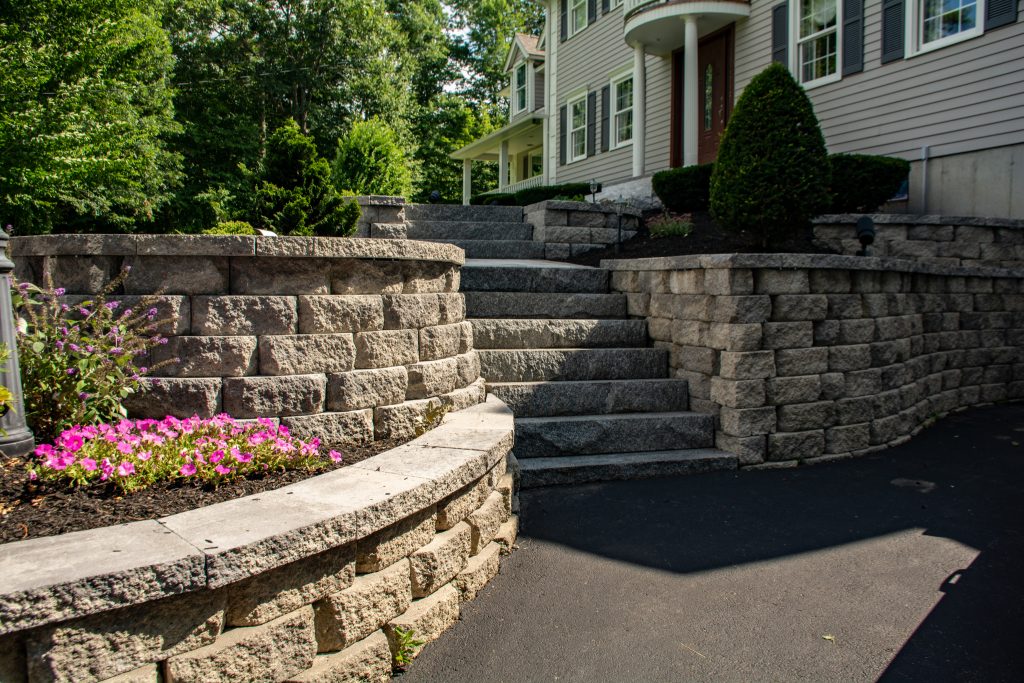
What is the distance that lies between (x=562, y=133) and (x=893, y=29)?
9.07 m

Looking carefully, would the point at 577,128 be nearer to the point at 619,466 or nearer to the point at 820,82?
the point at 820,82

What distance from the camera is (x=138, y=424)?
3387 mm

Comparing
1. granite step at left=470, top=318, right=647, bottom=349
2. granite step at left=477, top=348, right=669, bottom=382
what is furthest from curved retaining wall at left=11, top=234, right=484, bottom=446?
granite step at left=470, top=318, right=647, bottom=349

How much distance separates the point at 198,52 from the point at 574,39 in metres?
13.7

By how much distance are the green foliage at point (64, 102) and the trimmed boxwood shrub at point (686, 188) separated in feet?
31.6

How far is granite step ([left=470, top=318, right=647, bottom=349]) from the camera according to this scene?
18.9 feet

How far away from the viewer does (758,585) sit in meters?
3.40

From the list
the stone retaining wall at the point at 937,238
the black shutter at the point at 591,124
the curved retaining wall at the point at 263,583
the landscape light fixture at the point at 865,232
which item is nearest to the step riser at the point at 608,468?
the curved retaining wall at the point at 263,583

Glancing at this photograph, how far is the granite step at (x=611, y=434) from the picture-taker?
5.09 m

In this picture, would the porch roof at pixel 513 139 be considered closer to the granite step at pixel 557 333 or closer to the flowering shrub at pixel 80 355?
the granite step at pixel 557 333

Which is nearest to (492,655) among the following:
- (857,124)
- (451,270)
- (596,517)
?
(596,517)

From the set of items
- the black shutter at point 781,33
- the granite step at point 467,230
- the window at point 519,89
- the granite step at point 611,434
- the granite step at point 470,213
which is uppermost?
the window at point 519,89

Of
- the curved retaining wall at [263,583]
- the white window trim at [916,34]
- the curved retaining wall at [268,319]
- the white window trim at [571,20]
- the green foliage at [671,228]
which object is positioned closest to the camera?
the curved retaining wall at [263,583]

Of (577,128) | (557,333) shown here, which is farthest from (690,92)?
(557,333)
